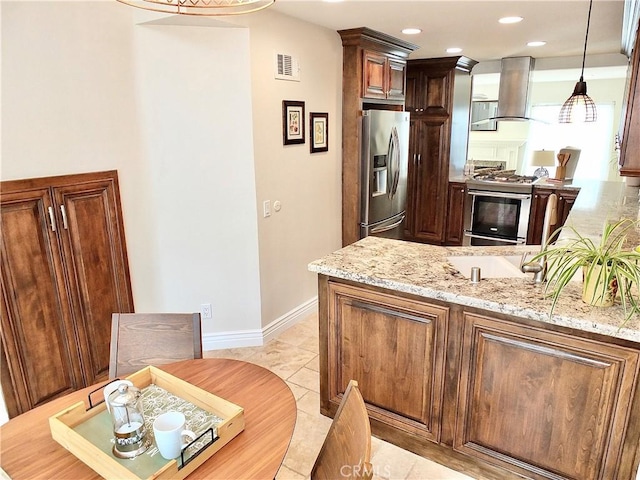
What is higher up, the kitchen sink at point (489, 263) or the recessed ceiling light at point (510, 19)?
the recessed ceiling light at point (510, 19)

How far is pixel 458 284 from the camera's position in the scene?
1964mm

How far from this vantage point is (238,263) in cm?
322

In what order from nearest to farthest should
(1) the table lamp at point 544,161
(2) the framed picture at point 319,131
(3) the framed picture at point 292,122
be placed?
1. (3) the framed picture at point 292,122
2. (2) the framed picture at point 319,131
3. (1) the table lamp at point 544,161

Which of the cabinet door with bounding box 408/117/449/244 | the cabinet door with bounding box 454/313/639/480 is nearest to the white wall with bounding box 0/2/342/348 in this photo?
the cabinet door with bounding box 454/313/639/480

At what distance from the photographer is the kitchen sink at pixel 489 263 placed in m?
2.33

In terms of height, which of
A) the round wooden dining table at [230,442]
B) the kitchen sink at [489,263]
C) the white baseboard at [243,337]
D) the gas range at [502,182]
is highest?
the gas range at [502,182]

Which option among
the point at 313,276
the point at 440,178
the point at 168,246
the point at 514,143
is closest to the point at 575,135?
the point at 514,143

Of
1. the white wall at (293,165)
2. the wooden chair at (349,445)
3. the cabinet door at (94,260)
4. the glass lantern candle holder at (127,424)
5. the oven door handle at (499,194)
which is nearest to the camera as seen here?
the wooden chair at (349,445)

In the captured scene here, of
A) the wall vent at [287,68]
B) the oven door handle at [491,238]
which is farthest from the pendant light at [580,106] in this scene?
the wall vent at [287,68]

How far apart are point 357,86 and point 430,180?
7.49 ft

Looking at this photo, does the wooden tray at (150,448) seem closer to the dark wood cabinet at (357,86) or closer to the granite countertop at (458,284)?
the granite countertop at (458,284)

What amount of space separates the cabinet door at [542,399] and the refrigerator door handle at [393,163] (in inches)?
101

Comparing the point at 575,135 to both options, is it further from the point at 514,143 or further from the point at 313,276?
the point at 313,276

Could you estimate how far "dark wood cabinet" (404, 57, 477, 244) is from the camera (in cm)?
538
